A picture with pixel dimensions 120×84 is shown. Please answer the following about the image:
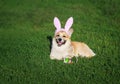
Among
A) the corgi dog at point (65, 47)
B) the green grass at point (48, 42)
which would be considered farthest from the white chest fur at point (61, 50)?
the green grass at point (48, 42)

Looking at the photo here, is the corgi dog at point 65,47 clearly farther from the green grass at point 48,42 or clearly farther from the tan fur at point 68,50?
the green grass at point 48,42

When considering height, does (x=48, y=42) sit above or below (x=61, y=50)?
above

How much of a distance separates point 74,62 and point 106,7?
864cm

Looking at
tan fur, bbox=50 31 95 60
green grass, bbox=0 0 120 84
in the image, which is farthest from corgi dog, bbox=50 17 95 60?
green grass, bbox=0 0 120 84

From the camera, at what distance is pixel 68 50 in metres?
9.02

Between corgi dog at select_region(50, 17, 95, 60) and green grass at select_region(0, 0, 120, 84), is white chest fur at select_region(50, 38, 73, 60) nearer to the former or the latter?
corgi dog at select_region(50, 17, 95, 60)

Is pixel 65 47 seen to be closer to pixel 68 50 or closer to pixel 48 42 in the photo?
pixel 68 50

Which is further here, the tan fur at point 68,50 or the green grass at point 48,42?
the tan fur at point 68,50

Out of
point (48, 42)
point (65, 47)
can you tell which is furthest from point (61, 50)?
point (48, 42)

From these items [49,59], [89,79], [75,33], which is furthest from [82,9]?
[89,79]

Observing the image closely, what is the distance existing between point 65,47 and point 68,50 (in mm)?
138

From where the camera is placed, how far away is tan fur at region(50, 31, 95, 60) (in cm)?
893

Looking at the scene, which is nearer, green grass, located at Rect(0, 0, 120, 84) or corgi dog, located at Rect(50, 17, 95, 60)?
green grass, located at Rect(0, 0, 120, 84)

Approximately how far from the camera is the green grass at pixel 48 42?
833 centimetres
